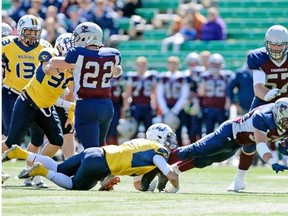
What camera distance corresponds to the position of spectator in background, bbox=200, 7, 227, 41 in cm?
1898

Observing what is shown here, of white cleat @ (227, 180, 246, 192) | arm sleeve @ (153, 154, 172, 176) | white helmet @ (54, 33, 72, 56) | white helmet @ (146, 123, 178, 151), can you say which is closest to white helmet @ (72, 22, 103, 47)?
white helmet @ (54, 33, 72, 56)

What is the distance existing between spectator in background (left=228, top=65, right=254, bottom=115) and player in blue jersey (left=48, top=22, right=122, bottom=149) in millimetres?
6171

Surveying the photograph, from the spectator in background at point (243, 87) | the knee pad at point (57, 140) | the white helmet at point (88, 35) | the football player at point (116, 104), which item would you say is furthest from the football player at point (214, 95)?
the white helmet at point (88, 35)

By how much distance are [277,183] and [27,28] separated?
11.0ft

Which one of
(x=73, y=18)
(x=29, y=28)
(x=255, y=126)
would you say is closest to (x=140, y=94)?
(x=73, y=18)

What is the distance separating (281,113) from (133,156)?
1.37m

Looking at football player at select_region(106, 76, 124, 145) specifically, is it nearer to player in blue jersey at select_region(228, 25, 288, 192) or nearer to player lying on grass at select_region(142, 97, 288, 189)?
player in blue jersey at select_region(228, 25, 288, 192)

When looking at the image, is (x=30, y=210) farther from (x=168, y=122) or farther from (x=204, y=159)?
(x=168, y=122)

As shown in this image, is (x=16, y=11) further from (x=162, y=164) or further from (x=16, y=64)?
(x=162, y=164)

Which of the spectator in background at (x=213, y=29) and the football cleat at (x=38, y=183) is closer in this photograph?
the football cleat at (x=38, y=183)

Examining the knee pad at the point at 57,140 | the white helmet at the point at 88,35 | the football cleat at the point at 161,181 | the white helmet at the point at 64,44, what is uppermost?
the white helmet at the point at 88,35

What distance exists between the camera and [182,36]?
1983cm

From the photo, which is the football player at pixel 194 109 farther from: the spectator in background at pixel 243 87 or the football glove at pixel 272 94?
the football glove at pixel 272 94

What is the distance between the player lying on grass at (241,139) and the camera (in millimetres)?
9586
